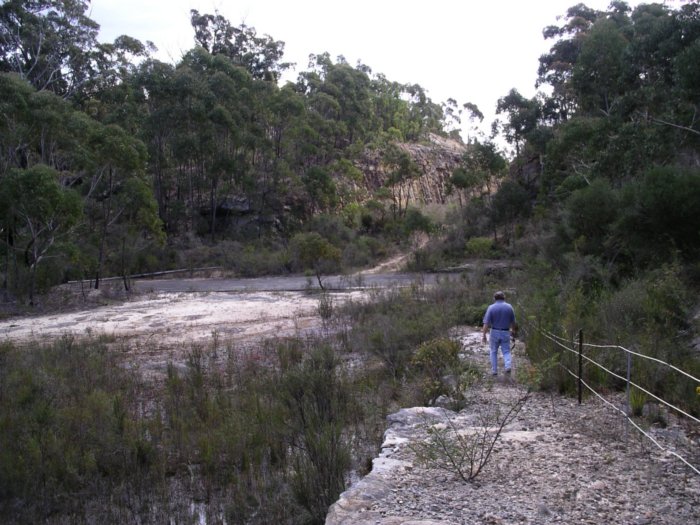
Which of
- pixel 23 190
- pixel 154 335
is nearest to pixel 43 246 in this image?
pixel 23 190

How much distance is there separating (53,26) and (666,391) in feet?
151

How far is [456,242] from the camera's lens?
45031 millimetres

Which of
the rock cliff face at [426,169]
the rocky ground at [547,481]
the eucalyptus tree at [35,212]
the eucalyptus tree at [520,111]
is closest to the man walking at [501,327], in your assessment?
the rocky ground at [547,481]

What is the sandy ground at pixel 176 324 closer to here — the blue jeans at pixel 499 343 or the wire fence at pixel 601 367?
the blue jeans at pixel 499 343

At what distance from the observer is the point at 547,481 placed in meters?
5.77

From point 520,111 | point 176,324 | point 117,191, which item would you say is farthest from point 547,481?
point 520,111

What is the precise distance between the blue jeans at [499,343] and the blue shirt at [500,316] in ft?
0.33

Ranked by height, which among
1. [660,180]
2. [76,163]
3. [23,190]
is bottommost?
[660,180]

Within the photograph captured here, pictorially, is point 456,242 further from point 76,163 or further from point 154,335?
point 154,335

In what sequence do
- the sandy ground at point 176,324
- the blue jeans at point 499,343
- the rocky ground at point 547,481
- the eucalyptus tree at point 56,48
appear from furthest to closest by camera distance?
the eucalyptus tree at point 56,48
the sandy ground at point 176,324
the blue jeans at point 499,343
the rocky ground at point 547,481

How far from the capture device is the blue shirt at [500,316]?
1038cm

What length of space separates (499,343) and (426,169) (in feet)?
211

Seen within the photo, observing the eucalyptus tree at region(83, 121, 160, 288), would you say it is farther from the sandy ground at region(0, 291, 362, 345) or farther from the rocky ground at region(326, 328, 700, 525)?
the rocky ground at region(326, 328, 700, 525)

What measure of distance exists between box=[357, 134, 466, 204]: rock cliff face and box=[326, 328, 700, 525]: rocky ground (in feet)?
186
